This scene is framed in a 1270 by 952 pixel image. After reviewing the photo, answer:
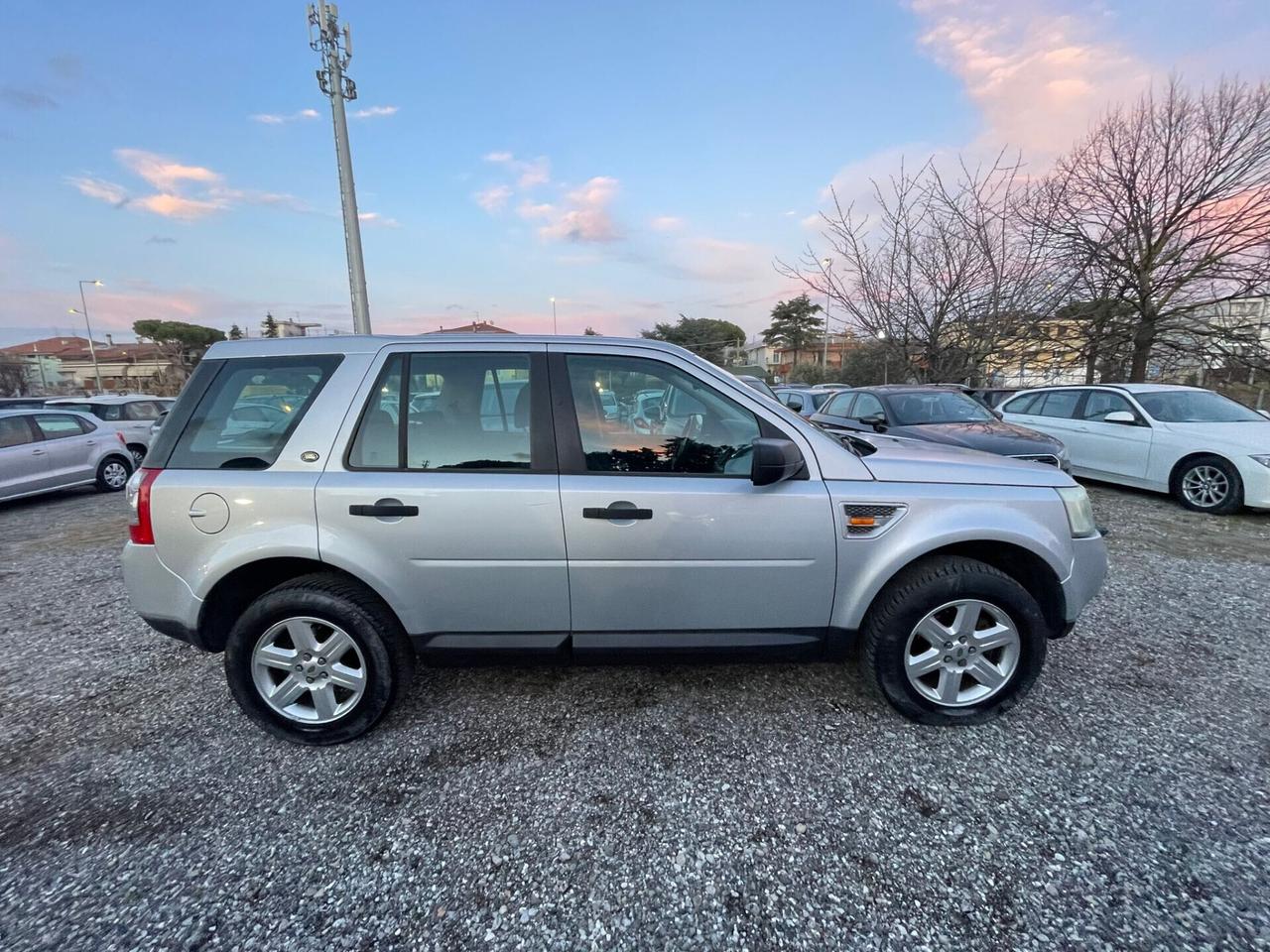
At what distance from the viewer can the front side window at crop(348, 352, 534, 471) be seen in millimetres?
2449

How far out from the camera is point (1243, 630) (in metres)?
3.56

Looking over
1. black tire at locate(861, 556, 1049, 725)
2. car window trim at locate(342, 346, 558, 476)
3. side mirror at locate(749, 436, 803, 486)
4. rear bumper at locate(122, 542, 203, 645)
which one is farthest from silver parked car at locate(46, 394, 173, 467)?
black tire at locate(861, 556, 1049, 725)

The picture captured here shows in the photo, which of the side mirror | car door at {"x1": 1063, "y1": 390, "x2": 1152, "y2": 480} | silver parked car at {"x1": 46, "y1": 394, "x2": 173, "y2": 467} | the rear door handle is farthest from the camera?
silver parked car at {"x1": 46, "y1": 394, "x2": 173, "y2": 467}

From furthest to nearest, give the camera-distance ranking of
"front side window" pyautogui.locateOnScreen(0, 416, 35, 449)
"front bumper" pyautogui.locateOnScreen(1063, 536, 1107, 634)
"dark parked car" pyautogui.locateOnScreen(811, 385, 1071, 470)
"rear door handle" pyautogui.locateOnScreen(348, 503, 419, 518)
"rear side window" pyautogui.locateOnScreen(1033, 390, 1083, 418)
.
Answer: "rear side window" pyautogui.locateOnScreen(1033, 390, 1083, 418)
"front side window" pyautogui.locateOnScreen(0, 416, 35, 449)
"dark parked car" pyautogui.locateOnScreen(811, 385, 1071, 470)
"front bumper" pyautogui.locateOnScreen(1063, 536, 1107, 634)
"rear door handle" pyautogui.locateOnScreen(348, 503, 419, 518)

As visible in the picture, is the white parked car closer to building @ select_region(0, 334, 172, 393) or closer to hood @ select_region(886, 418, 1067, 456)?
hood @ select_region(886, 418, 1067, 456)

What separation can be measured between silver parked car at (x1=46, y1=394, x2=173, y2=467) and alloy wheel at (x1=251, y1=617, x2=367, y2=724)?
9.87 meters

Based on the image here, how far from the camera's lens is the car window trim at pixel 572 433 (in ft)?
8.03

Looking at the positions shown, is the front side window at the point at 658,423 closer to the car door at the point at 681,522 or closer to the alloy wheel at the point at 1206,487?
the car door at the point at 681,522

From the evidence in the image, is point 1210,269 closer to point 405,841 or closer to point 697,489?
point 697,489

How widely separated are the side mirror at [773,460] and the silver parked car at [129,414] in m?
11.6

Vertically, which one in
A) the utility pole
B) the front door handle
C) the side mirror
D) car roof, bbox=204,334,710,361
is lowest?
the front door handle

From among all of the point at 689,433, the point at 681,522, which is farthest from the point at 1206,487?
the point at 681,522

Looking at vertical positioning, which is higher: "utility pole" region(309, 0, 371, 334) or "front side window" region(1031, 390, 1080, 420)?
"utility pole" region(309, 0, 371, 334)

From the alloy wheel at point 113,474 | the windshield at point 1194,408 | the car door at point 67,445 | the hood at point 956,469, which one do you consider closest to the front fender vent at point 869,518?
the hood at point 956,469
